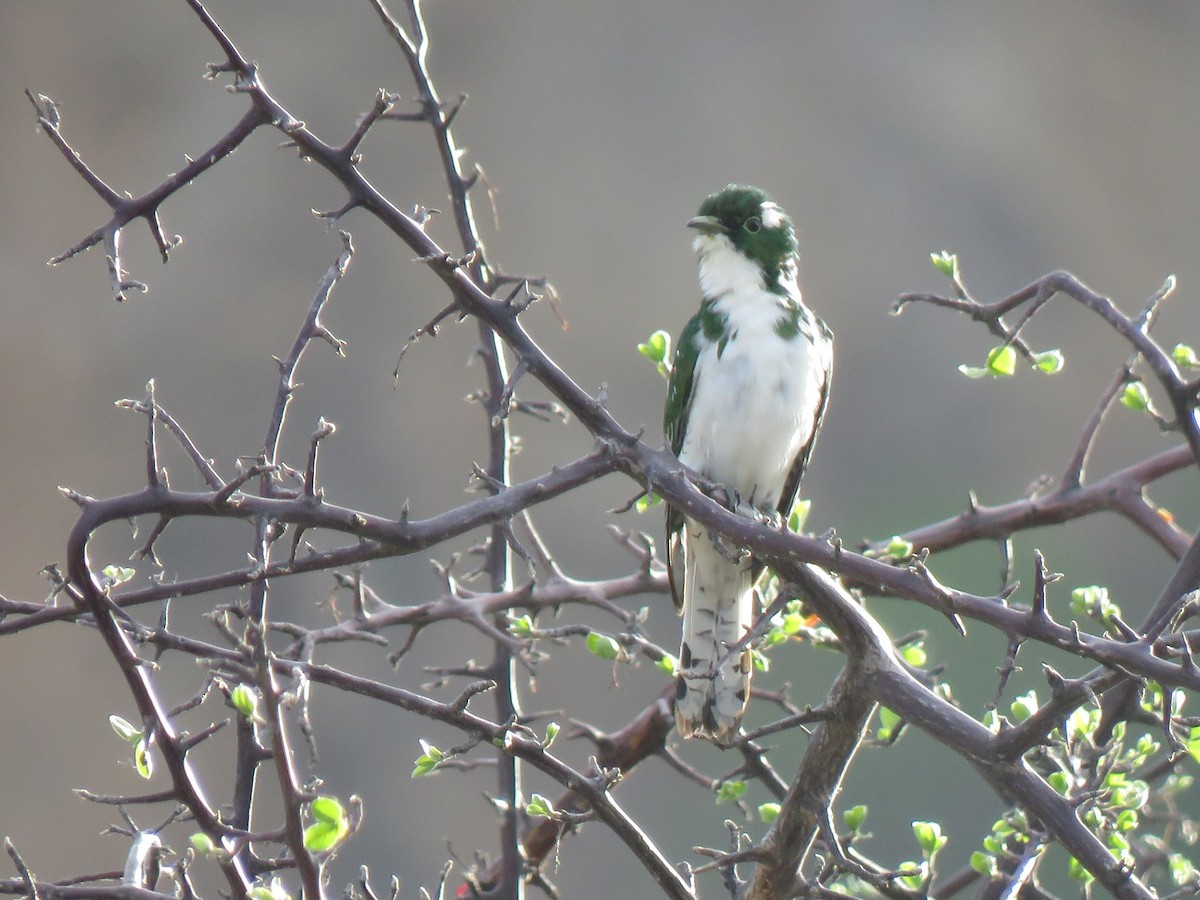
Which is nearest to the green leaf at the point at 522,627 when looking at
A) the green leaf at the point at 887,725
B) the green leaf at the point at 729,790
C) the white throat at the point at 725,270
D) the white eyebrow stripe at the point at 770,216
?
the green leaf at the point at 729,790

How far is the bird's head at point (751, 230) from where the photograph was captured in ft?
9.93

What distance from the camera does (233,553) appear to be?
196 inches

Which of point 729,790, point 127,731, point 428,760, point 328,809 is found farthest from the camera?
point 729,790

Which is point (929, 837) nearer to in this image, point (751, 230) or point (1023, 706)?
point (1023, 706)

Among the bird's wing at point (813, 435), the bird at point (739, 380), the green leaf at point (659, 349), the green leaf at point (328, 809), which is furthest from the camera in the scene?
the bird's wing at point (813, 435)

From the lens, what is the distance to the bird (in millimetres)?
2947

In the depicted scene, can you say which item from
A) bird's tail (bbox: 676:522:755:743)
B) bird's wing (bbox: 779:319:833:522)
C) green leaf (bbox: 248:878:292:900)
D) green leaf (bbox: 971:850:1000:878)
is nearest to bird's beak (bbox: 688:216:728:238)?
bird's wing (bbox: 779:319:833:522)

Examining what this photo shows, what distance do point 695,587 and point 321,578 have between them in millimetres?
2519

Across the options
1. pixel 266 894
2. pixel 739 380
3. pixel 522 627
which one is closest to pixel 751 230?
pixel 739 380

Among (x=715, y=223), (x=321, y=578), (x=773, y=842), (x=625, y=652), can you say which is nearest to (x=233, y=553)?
(x=321, y=578)

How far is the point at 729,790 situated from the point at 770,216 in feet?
5.11

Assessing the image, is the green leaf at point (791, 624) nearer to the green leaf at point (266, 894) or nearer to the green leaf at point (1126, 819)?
the green leaf at point (1126, 819)

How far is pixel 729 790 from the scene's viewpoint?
202 centimetres

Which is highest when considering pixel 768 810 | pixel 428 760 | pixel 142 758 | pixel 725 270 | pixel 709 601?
pixel 725 270
